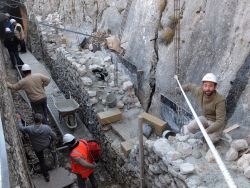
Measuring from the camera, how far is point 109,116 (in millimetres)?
8195

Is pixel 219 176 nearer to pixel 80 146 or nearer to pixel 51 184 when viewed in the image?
pixel 80 146

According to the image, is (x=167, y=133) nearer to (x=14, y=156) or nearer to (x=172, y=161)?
(x=172, y=161)

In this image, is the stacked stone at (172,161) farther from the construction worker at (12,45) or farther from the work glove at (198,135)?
the construction worker at (12,45)

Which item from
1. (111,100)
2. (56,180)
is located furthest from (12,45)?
(56,180)

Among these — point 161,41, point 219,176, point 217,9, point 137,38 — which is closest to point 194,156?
point 219,176

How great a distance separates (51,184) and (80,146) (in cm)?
149

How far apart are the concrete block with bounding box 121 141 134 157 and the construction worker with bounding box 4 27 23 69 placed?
6.94 m

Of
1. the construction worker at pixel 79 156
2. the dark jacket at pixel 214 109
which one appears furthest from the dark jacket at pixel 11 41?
the dark jacket at pixel 214 109

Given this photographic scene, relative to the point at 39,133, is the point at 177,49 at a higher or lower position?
higher

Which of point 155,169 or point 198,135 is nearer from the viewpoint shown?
point 198,135

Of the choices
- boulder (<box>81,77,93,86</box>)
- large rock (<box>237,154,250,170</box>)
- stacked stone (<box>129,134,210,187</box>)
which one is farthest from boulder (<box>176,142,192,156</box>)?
boulder (<box>81,77,93,86</box>)

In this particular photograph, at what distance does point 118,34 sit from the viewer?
36.5ft

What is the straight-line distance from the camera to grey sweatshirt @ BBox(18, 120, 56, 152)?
266 inches

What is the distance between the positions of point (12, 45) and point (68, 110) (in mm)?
4851
